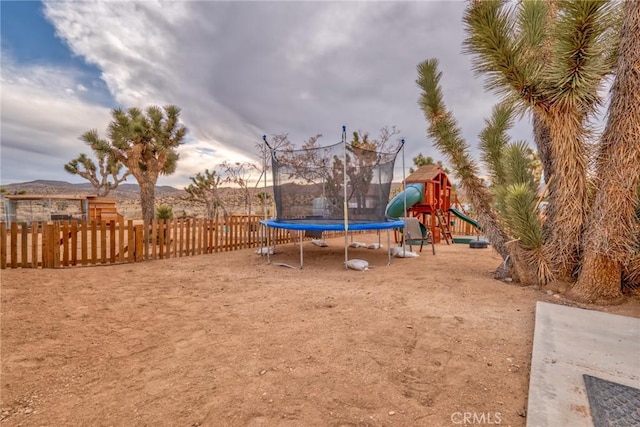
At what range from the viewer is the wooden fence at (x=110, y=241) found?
4391 millimetres

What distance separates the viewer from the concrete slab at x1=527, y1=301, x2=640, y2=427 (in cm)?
135

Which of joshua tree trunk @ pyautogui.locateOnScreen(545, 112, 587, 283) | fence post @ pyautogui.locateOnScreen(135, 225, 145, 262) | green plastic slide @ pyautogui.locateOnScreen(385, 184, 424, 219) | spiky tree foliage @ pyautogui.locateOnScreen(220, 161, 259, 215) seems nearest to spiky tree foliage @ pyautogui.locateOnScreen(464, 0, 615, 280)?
joshua tree trunk @ pyautogui.locateOnScreen(545, 112, 587, 283)

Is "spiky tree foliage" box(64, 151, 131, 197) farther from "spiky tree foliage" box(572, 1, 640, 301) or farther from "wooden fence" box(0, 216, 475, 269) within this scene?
"spiky tree foliage" box(572, 1, 640, 301)

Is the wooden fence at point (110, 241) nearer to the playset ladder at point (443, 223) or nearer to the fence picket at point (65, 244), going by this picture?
the fence picket at point (65, 244)

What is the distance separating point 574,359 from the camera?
1842 millimetres

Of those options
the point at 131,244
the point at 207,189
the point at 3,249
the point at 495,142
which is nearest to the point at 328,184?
the point at 495,142

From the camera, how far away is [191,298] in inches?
134

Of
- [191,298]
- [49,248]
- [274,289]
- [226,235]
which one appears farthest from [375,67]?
[49,248]

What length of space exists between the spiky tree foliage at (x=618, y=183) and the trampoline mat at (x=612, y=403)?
2.19 meters

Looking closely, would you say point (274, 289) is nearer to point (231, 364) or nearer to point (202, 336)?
point (202, 336)

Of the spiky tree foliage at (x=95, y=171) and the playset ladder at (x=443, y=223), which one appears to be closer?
the playset ladder at (x=443, y=223)

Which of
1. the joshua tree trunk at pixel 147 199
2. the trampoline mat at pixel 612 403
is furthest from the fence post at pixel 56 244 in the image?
the trampoline mat at pixel 612 403

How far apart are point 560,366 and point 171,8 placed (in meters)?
8.65

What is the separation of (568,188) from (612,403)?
116 inches
